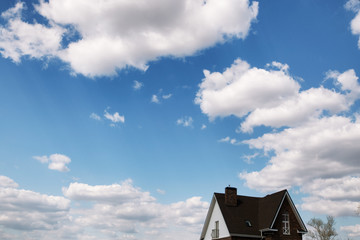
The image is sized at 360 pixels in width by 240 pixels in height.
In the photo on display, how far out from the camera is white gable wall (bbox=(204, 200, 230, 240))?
35.4 metres

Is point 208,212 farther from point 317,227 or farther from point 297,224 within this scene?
point 317,227

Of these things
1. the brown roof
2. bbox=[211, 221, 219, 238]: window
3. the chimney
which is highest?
the chimney

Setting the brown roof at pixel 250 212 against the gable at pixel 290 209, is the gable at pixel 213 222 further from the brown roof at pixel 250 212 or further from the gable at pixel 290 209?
the gable at pixel 290 209

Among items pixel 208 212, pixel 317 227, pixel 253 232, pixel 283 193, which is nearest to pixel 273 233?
pixel 253 232

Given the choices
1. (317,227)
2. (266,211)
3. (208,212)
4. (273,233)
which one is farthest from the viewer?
(317,227)

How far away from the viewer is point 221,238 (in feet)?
118

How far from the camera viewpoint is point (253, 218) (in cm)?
3622

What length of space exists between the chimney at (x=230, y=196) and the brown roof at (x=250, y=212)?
0.39 metres

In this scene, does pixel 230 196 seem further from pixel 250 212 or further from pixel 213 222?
pixel 213 222

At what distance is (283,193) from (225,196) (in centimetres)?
616

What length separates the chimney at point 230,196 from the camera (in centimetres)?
3752

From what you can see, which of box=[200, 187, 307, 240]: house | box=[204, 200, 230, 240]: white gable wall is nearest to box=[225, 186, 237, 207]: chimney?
box=[200, 187, 307, 240]: house

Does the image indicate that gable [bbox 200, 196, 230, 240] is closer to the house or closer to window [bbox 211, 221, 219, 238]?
the house

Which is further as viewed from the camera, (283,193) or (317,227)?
(317,227)
